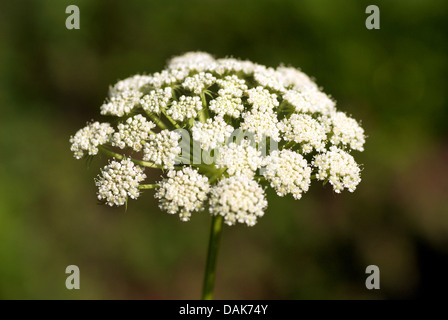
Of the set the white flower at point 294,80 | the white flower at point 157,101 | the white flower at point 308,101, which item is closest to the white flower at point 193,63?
the white flower at point 157,101

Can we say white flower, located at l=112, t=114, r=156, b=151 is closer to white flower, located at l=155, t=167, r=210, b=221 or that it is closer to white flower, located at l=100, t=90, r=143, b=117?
white flower, located at l=100, t=90, r=143, b=117

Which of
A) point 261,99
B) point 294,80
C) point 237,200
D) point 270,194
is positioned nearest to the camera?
point 237,200

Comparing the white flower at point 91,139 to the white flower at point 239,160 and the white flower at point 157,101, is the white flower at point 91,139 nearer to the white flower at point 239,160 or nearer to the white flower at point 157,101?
the white flower at point 157,101

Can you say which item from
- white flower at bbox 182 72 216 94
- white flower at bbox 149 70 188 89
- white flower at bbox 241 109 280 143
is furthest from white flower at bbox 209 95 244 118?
white flower at bbox 149 70 188 89

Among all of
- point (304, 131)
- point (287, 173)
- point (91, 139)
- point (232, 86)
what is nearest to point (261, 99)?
point (232, 86)

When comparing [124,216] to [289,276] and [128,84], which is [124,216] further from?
[128,84]

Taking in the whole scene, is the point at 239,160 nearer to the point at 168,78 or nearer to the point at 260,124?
the point at 260,124
